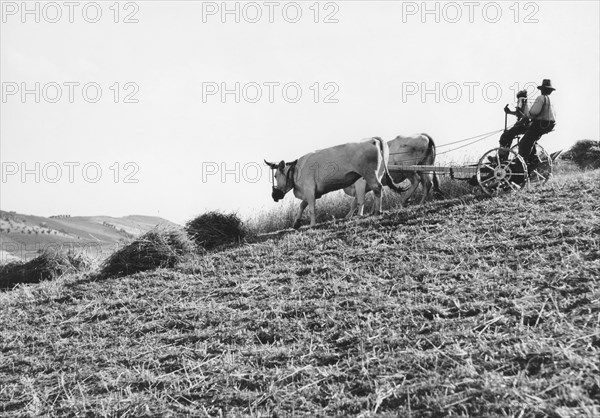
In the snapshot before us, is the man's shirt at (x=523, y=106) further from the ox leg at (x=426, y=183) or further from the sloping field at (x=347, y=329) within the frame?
the sloping field at (x=347, y=329)

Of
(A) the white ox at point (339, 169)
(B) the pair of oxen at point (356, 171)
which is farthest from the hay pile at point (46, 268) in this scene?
(A) the white ox at point (339, 169)

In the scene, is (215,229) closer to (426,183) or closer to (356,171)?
(356,171)

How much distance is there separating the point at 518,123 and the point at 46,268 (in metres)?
9.55

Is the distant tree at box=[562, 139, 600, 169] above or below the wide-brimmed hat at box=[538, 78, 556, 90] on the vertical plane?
below

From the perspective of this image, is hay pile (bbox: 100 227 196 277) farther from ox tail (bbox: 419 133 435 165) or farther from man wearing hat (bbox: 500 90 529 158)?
man wearing hat (bbox: 500 90 529 158)

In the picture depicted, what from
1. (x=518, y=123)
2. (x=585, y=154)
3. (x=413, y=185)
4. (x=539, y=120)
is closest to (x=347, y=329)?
(x=539, y=120)

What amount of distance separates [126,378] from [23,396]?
97cm

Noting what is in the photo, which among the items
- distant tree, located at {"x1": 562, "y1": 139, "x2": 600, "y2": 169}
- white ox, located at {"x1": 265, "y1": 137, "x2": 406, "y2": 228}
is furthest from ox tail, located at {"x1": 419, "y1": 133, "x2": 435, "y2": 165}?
distant tree, located at {"x1": 562, "y1": 139, "x2": 600, "y2": 169}

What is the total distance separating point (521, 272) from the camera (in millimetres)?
7047

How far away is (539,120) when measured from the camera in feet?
40.0

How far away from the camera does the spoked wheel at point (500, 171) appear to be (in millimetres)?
12000

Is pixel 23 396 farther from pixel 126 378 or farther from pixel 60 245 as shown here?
pixel 60 245

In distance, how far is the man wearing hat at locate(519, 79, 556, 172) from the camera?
479 inches

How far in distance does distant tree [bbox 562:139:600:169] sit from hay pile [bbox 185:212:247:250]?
11.4 m
